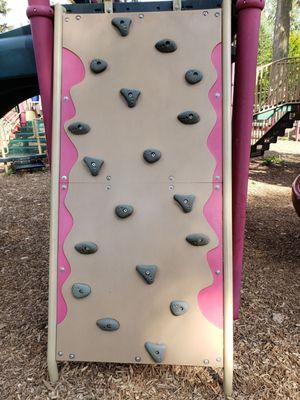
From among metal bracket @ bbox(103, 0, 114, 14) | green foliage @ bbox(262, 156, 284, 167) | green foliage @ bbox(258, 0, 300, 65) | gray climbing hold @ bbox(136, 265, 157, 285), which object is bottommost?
gray climbing hold @ bbox(136, 265, 157, 285)

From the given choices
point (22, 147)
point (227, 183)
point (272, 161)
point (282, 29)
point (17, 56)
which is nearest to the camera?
point (227, 183)

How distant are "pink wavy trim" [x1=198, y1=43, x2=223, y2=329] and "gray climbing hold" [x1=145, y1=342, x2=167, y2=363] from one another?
0.91ft

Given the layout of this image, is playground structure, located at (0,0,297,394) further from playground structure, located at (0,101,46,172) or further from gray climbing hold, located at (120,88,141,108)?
playground structure, located at (0,101,46,172)

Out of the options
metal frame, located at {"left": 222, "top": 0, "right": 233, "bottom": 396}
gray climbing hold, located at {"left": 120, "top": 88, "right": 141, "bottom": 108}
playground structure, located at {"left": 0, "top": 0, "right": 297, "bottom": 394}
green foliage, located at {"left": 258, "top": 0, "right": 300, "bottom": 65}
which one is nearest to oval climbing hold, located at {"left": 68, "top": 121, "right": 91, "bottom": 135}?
playground structure, located at {"left": 0, "top": 0, "right": 297, "bottom": 394}

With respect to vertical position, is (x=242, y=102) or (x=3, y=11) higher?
(x=3, y=11)

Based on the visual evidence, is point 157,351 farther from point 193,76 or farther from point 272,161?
point 272,161

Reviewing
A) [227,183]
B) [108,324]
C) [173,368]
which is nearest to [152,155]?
[227,183]

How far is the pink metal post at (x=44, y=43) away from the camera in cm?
184

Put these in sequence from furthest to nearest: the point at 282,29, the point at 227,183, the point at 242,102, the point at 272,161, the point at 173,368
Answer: the point at 282,29
the point at 272,161
the point at 173,368
the point at 242,102
the point at 227,183

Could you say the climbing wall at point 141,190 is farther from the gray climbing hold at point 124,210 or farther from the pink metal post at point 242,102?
the pink metal post at point 242,102

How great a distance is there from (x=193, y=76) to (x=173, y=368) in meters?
1.59

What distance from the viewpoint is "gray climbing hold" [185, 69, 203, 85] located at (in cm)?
180

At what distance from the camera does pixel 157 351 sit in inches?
71.5

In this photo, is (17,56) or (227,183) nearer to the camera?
(227,183)
